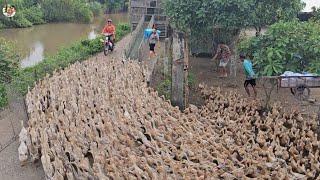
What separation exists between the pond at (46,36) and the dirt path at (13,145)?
32.2ft

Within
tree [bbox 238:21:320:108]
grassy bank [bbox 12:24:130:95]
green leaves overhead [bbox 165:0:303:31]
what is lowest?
grassy bank [bbox 12:24:130:95]

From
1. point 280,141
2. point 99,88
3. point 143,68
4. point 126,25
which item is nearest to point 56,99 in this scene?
point 99,88

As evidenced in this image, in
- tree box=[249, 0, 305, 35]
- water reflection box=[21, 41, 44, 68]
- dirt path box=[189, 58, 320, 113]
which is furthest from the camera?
water reflection box=[21, 41, 44, 68]

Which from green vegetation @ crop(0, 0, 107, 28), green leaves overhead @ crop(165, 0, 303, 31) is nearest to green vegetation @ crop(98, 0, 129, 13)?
green vegetation @ crop(0, 0, 107, 28)

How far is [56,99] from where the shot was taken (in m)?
9.95

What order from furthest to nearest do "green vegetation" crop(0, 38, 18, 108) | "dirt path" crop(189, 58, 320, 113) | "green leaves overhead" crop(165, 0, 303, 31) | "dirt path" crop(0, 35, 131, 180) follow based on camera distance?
"green vegetation" crop(0, 38, 18, 108), "green leaves overhead" crop(165, 0, 303, 31), "dirt path" crop(189, 58, 320, 113), "dirt path" crop(0, 35, 131, 180)

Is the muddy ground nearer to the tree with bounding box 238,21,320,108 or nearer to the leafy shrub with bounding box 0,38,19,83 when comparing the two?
the tree with bounding box 238,21,320,108

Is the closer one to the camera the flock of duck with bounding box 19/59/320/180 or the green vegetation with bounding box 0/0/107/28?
the flock of duck with bounding box 19/59/320/180

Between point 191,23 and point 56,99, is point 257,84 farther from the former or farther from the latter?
point 56,99

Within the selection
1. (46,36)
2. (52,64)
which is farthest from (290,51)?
(46,36)

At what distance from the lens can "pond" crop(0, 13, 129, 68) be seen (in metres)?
23.3

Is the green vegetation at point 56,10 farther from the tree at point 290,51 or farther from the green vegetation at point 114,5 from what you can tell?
the tree at point 290,51

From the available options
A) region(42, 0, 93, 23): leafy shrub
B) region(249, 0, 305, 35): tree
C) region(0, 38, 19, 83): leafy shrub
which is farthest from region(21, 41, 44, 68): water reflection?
region(249, 0, 305, 35): tree

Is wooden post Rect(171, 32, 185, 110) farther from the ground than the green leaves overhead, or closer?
closer
